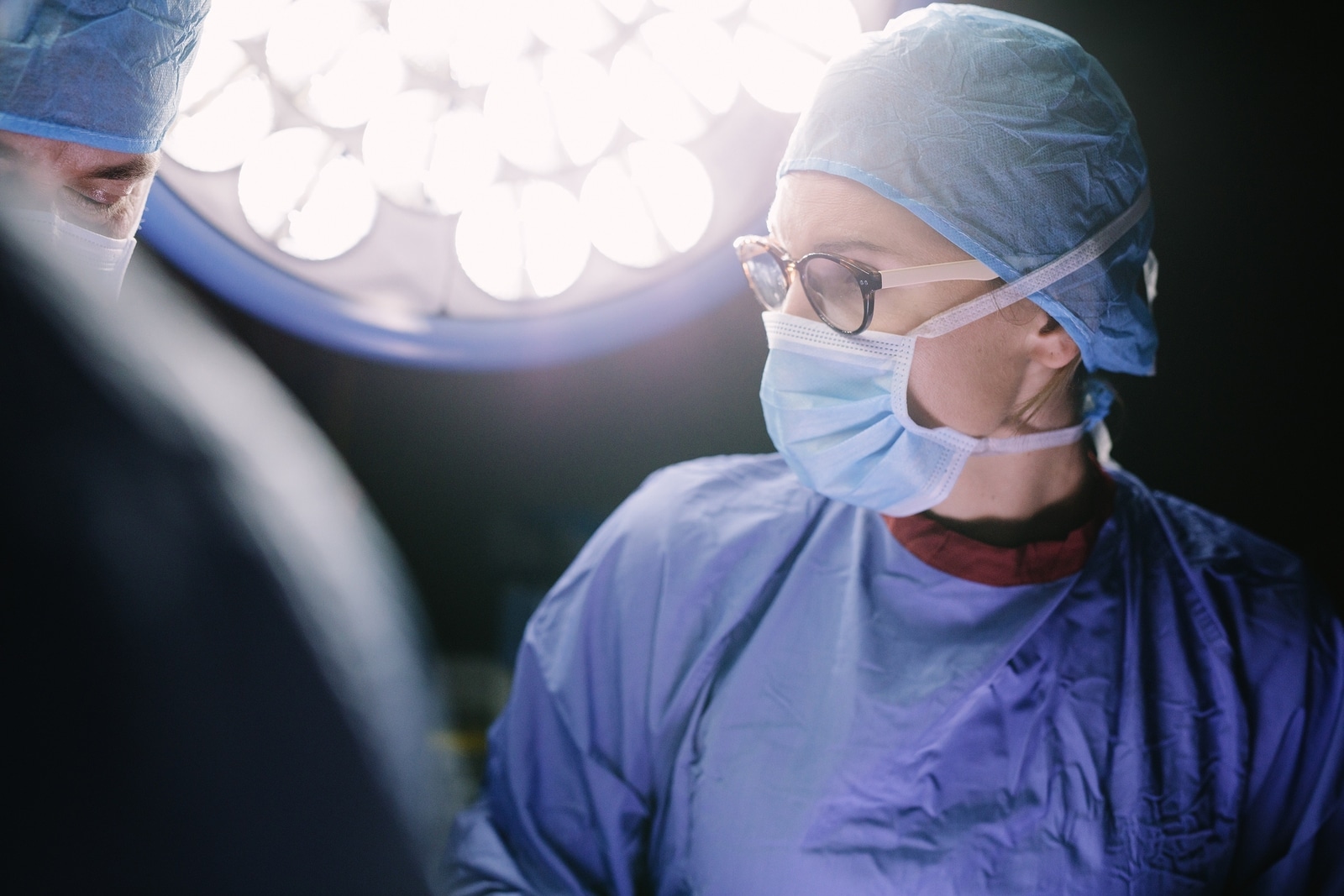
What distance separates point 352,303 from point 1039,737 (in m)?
1.11

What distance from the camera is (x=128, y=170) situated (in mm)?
1032

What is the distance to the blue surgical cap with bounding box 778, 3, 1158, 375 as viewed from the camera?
1.08 metres

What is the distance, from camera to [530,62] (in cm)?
131

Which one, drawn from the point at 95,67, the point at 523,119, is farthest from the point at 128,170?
the point at 523,119

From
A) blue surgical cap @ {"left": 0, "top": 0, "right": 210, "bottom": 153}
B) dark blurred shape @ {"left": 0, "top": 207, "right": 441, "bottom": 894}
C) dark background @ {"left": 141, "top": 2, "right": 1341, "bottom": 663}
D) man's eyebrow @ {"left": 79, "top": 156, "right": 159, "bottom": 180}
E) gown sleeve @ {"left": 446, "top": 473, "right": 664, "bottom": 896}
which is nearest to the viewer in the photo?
dark blurred shape @ {"left": 0, "top": 207, "right": 441, "bottom": 894}

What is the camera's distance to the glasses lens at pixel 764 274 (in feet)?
4.05

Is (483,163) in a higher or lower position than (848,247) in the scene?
lower

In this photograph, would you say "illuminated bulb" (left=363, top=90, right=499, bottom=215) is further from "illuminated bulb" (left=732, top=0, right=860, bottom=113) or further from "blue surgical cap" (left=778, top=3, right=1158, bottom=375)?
"blue surgical cap" (left=778, top=3, right=1158, bottom=375)

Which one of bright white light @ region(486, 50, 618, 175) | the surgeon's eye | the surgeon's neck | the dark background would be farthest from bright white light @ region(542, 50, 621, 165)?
the surgeon's neck

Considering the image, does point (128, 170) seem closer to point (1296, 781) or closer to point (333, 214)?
A: point (333, 214)

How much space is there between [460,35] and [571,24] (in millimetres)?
155

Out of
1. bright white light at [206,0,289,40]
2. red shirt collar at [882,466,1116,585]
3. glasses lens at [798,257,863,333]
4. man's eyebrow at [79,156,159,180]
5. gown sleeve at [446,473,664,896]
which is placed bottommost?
gown sleeve at [446,473,664,896]

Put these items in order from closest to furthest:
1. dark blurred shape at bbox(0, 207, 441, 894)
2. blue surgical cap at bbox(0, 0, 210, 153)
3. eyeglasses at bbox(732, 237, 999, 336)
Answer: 1. dark blurred shape at bbox(0, 207, 441, 894)
2. blue surgical cap at bbox(0, 0, 210, 153)
3. eyeglasses at bbox(732, 237, 999, 336)

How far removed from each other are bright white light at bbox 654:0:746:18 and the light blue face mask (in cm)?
42
